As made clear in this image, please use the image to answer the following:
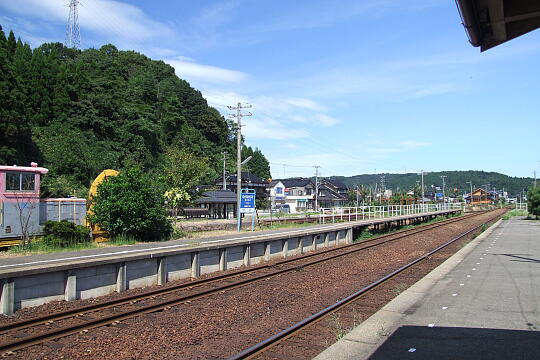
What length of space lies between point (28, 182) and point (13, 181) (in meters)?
0.60

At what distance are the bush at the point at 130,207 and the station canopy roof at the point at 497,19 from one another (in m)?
18.2

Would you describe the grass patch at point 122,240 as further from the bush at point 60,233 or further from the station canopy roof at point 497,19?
the station canopy roof at point 497,19

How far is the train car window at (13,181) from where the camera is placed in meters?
17.5

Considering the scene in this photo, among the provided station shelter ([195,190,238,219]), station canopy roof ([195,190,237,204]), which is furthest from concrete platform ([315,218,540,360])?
station shelter ([195,190,238,219])

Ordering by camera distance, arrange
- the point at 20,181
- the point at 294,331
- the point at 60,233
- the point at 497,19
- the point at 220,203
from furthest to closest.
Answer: the point at 220,203 < the point at 60,233 < the point at 20,181 < the point at 294,331 < the point at 497,19

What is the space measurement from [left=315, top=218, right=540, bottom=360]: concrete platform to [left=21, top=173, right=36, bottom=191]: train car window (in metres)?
15.0

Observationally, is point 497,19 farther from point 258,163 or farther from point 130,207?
point 258,163

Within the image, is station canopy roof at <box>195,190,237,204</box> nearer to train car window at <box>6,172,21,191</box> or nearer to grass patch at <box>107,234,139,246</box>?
grass patch at <box>107,234,139,246</box>

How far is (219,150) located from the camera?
3484 inches

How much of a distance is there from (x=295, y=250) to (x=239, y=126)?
16.2 metres

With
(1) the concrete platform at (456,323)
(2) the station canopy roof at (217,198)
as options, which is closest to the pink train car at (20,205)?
(1) the concrete platform at (456,323)

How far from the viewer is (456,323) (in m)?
7.62

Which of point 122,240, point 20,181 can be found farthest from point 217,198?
point 20,181

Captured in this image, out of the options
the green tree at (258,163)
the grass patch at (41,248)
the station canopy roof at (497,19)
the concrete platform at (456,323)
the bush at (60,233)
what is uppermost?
the green tree at (258,163)
